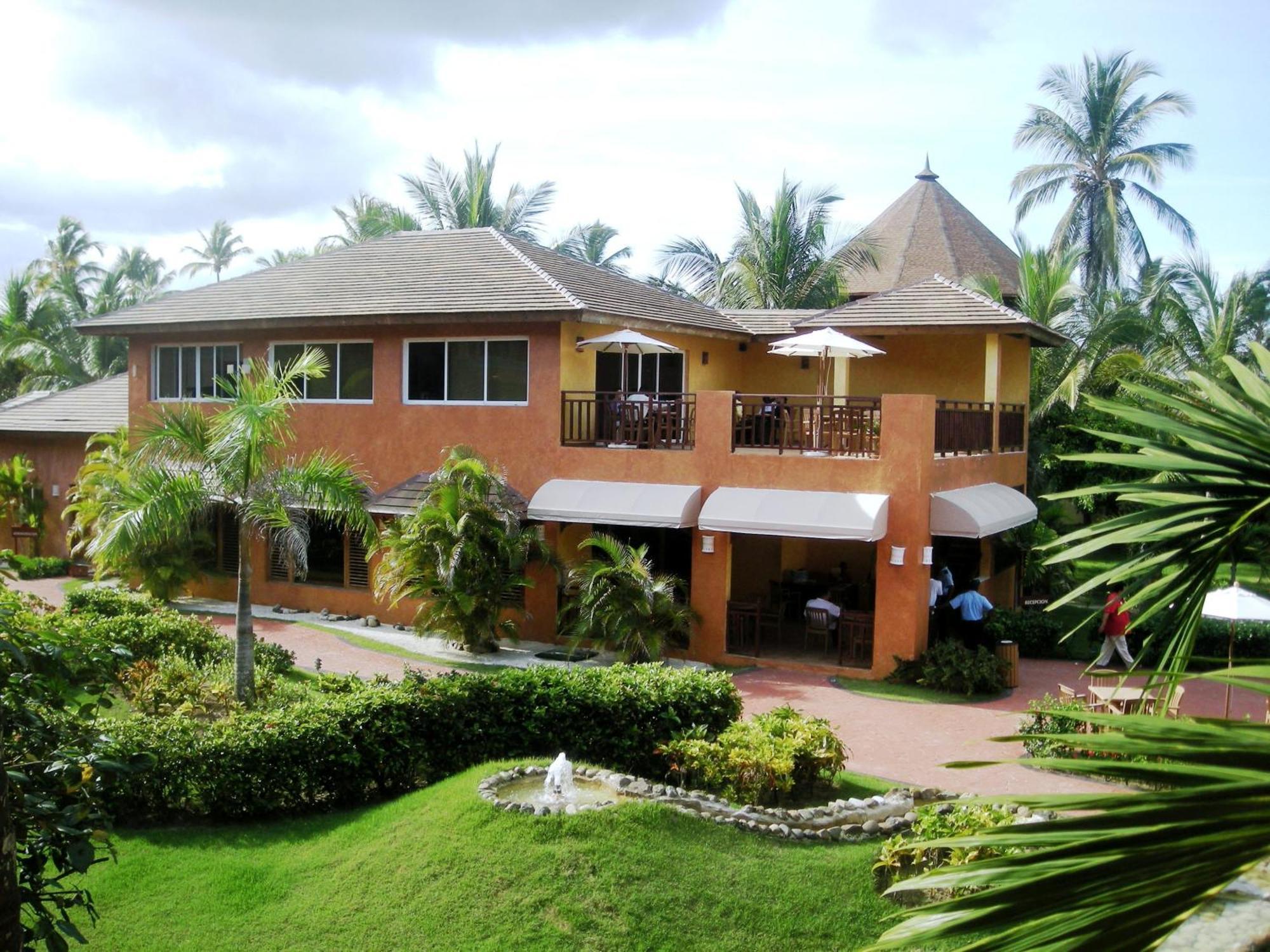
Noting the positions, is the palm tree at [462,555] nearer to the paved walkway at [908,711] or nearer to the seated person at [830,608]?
the paved walkway at [908,711]

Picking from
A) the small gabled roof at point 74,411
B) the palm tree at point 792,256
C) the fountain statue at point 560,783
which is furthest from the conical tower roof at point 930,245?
the fountain statue at point 560,783

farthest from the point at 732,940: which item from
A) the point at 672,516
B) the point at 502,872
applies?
the point at 672,516

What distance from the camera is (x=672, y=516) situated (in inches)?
734

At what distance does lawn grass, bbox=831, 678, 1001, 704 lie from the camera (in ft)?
54.3

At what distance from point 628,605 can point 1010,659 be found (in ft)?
19.1

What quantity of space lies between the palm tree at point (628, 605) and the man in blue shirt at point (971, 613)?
448 centimetres

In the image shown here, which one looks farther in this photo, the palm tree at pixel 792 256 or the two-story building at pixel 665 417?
the palm tree at pixel 792 256

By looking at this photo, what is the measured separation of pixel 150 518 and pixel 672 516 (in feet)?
26.7

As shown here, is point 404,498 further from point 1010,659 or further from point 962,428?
point 1010,659

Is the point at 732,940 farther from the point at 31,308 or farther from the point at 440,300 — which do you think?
the point at 31,308

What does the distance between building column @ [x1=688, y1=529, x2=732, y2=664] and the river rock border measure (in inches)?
307

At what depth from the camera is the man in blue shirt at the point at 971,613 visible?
18.7 m

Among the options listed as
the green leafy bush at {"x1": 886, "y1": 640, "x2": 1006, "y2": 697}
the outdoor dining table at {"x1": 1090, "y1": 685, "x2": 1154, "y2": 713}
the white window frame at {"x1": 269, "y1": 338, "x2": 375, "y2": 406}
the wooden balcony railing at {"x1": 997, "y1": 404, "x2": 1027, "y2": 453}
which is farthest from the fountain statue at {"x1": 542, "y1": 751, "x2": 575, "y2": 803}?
the wooden balcony railing at {"x1": 997, "y1": 404, "x2": 1027, "y2": 453}

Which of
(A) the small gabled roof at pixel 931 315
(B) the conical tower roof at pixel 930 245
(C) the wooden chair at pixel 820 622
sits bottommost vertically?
(C) the wooden chair at pixel 820 622
